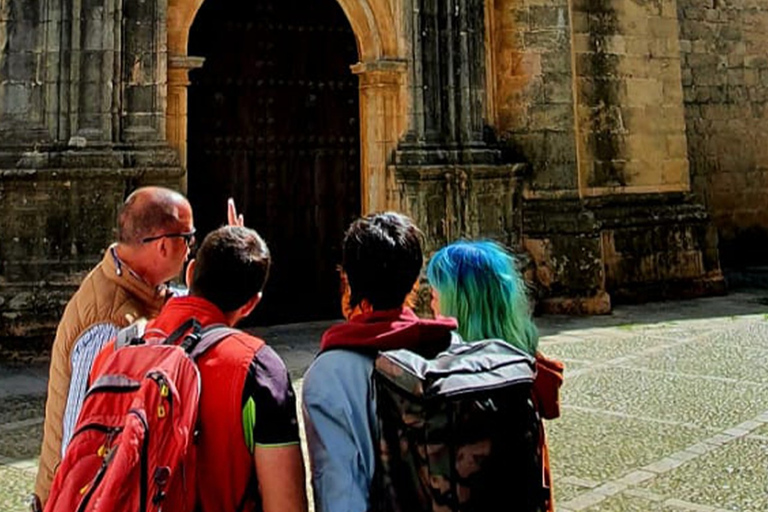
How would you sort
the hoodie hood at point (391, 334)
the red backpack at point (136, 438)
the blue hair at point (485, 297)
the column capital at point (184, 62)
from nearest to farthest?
the red backpack at point (136, 438)
the hoodie hood at point (391, 334)
the blue hair at point (485, 297)
the column capital at point (184, 62)

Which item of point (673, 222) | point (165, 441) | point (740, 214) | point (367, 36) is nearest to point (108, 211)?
point (367, 36)

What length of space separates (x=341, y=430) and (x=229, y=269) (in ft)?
1.44

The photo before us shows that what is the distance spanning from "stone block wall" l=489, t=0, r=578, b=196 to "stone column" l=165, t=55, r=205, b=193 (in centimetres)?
397

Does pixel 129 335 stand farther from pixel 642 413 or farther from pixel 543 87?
pixel 543 87

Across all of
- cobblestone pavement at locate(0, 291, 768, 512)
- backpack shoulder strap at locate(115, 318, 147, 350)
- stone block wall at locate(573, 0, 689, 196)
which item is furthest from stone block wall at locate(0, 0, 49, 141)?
stone block wall at locate(573, 0, 689, 196)

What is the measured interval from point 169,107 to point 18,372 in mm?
2831

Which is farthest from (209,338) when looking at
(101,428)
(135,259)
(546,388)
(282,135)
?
(282,135)

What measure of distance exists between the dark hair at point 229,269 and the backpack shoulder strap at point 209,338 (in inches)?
3.4

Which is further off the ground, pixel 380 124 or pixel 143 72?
pixel 143 72

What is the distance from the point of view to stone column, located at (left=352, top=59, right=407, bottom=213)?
8.47 m

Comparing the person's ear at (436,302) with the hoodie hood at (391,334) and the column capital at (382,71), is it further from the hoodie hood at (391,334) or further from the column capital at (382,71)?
the column capital at (382,71)

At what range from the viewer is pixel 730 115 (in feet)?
45.5

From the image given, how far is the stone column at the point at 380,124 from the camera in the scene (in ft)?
27.8

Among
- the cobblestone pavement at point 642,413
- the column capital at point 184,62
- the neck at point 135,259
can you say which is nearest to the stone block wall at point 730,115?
the cobblestone pavement at point 642,413
